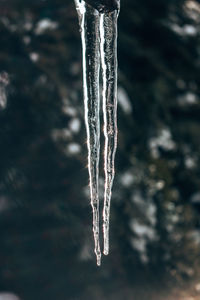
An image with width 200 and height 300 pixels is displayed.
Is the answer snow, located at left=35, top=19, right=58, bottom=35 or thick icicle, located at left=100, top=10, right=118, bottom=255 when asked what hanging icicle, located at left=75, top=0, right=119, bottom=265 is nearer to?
thick icicle, located at left=100, top=10, right=118, bottom=255

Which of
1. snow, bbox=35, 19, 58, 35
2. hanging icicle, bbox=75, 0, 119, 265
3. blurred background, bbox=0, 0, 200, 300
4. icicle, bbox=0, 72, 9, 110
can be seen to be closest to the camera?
hanging icicle, bbox=75, 0, 119, 265

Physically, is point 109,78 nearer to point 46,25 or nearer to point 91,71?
point 91,71

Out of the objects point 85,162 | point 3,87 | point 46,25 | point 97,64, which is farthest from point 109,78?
point 46,25

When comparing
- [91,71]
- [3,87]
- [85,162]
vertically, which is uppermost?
[3,87]

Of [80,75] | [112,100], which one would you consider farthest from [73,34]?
[112,100]

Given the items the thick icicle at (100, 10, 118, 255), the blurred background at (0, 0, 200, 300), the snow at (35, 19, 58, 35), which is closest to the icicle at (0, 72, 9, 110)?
the blurred background at (0, 0, 200, 300)

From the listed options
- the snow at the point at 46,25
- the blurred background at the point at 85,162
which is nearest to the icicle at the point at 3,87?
the blurred background at the point at 85,162

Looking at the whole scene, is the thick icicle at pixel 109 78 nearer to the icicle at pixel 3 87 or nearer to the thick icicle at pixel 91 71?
the thick icicle at pixel 91 71

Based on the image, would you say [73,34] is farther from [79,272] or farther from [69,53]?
[79,272]
